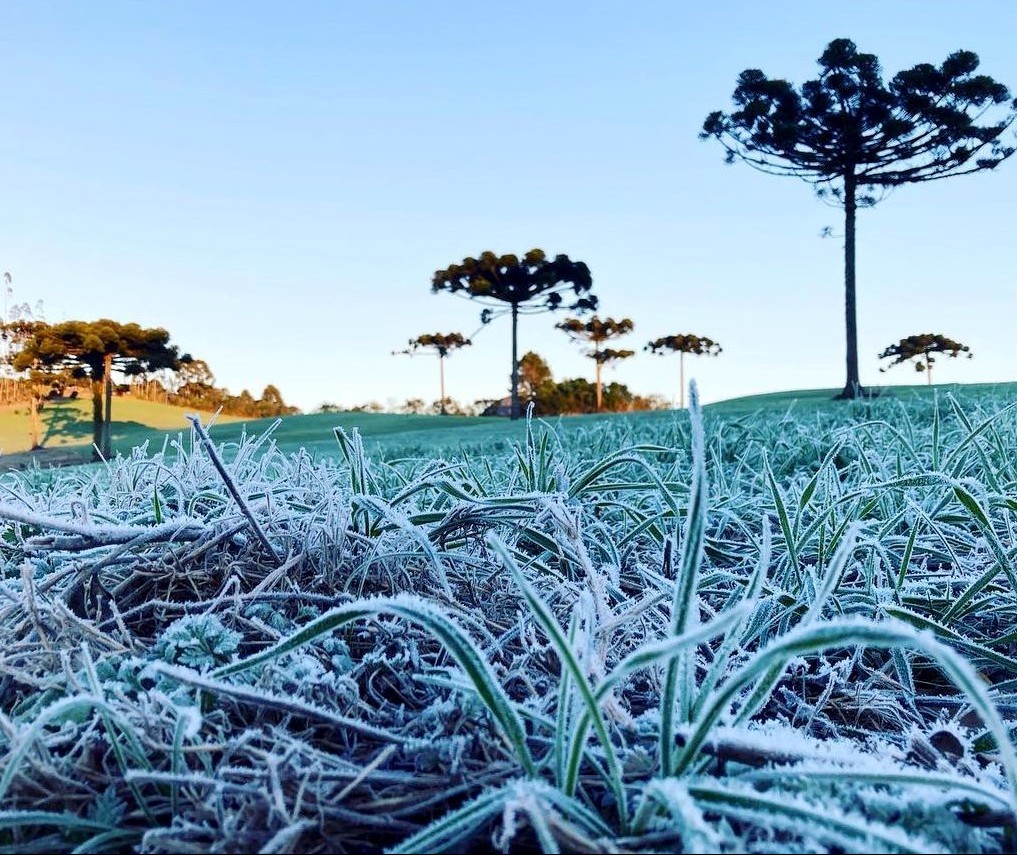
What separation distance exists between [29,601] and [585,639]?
639 millimetres

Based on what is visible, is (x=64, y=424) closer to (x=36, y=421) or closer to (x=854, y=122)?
(x=36, y=421)

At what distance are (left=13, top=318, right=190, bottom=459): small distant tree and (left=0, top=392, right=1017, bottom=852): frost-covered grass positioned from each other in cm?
1815

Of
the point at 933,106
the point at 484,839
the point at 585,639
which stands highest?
the point at 933,106

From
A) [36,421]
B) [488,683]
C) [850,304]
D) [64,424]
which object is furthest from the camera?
[64,424]

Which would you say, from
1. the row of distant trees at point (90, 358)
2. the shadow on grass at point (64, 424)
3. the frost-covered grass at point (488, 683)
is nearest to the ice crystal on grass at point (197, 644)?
the frost-covered grass at point (488, 683)

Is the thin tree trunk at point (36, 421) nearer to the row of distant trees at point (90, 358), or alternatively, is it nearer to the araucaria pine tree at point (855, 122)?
the row of distant trees at point (90, 358)

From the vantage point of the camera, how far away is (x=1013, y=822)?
535 mm

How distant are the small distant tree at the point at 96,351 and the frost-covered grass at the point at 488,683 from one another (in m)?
18.2

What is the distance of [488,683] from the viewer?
0.59 metres

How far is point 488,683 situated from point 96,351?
65.0 feet

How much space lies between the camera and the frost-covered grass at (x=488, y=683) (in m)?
0.54

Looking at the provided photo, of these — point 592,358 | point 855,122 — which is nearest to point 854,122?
point 855,122

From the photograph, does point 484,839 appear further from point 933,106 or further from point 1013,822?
point 933,106

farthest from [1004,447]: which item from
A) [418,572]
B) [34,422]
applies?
[34,422]
